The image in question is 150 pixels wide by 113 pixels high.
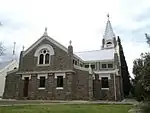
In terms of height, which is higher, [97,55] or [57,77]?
[97,55]

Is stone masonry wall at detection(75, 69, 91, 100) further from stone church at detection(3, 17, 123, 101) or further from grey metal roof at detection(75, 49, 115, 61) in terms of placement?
grey metal roof at detection(75, 49, 115, 61)

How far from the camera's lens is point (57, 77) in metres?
34.2

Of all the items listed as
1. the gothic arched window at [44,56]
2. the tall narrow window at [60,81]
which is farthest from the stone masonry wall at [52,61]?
the tall narrow window at [60,81]

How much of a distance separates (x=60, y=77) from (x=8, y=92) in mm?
11752

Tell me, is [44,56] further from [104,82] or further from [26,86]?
[104,82]

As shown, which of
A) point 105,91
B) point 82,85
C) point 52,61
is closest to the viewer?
point 82,85

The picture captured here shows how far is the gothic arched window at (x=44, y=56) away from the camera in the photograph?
36219mm

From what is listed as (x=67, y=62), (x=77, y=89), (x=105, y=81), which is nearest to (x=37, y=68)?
(x=67, y=62)

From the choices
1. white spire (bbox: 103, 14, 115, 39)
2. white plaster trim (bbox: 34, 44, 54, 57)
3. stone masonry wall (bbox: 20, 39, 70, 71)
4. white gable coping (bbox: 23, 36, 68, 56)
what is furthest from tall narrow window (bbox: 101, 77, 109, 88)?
white spire (bbox: 103, 14, 115, 39)

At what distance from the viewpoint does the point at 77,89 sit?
3347cm

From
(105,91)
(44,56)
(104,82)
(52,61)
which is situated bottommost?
(105,91)

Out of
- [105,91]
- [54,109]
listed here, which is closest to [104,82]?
[105,91]

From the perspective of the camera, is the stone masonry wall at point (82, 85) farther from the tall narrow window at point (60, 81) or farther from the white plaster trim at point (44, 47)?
the white plaster trim at point (44, 47)

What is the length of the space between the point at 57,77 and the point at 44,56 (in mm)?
4891
